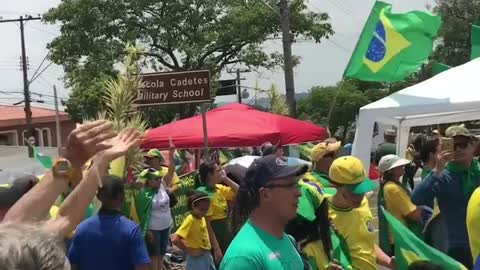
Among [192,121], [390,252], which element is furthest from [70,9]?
[390,252]

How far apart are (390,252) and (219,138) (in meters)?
5.88

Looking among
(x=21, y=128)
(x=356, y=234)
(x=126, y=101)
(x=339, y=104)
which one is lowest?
(x=21, y=128)

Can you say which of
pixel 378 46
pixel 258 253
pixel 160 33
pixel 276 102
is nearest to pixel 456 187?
pixel 258 253

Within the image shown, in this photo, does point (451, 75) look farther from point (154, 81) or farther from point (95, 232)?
point (95, 232)

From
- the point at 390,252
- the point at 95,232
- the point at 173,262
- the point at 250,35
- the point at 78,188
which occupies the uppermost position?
the point at 250,35

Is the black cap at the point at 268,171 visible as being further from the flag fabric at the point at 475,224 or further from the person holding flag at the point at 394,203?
the person holding flag at the point at 394,203

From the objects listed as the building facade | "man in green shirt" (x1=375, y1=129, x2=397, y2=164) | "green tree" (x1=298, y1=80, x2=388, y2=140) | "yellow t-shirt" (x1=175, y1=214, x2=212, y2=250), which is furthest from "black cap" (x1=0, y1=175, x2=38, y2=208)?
"green tree" (x1=298, y1=80, x2=388, y2=140)

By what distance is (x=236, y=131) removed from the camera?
1193 cm

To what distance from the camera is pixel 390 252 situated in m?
6.19

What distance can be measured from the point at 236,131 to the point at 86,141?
9.16 m

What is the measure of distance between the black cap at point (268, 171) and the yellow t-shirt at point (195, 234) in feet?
13.0

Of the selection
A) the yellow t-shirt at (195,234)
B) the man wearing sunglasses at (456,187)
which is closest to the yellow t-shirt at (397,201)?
the man wearing sunglasses at (456,187)

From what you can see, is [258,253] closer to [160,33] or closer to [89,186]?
[89,186]

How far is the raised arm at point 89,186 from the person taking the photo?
8.68 ft
